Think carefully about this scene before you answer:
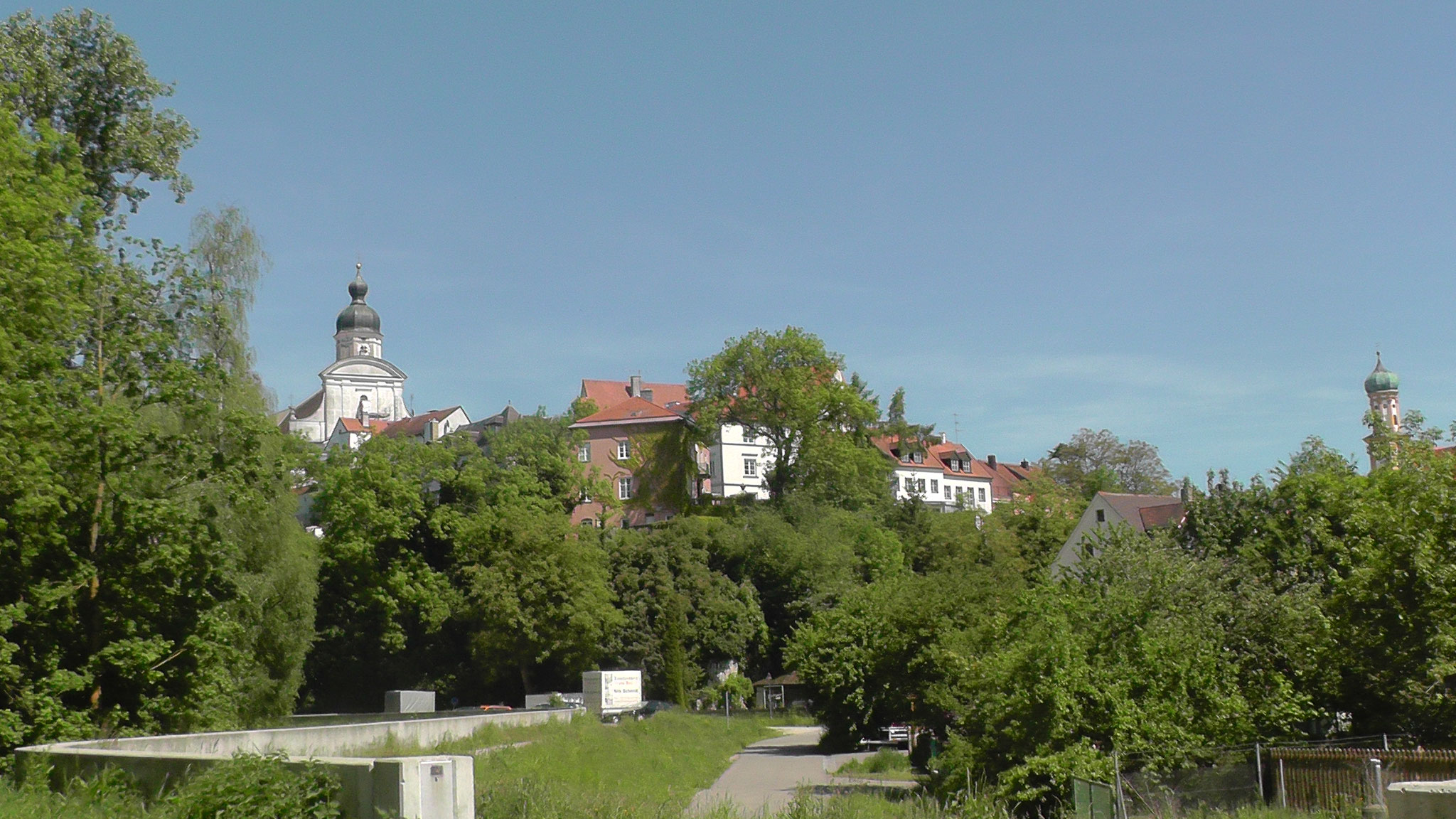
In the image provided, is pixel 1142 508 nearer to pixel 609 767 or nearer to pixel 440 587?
pixel 440 587

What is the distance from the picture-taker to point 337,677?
6106cm

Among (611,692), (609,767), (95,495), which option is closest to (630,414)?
(611,692)

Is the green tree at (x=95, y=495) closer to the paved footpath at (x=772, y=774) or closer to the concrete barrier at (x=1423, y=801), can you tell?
the paved footpath at (x=772, y=774)

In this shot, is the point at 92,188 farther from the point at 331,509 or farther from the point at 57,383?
the point at 331,509

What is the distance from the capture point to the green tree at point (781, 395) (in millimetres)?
77688

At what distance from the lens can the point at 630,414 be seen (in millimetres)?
97250

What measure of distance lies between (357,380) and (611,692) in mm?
118568

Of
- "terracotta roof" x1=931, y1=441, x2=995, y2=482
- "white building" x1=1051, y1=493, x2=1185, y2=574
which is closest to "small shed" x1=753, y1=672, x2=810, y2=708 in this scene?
"white building" x1=1051, y1=493, x2=1185, y2=574

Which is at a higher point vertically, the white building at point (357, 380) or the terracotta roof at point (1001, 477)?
the white building at point (357, 380)

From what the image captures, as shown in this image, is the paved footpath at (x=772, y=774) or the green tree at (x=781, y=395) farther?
the green tree at (x=781, y=395)

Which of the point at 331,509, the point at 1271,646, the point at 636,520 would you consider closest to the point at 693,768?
the point at 1271,646

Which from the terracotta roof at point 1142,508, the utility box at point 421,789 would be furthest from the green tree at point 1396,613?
the terracotta roof at point 1142,508

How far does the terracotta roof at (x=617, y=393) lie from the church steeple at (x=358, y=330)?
2288 inches

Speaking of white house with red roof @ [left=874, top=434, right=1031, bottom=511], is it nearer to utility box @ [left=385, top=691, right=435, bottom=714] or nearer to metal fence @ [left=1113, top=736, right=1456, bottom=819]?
utility box @ [left=385, top=691, right=435, bottom=714]
